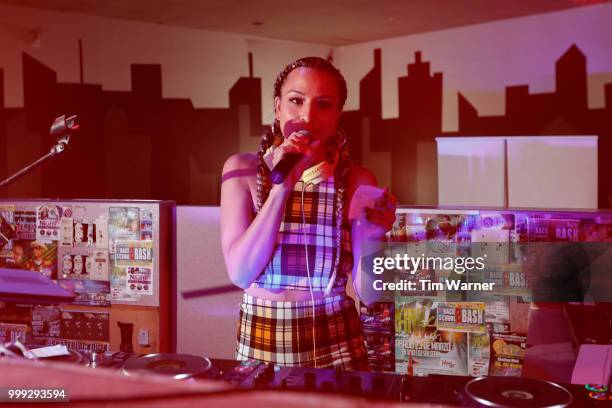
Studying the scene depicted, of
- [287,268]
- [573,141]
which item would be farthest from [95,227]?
[573,141]

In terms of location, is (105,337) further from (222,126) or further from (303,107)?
(222,126)

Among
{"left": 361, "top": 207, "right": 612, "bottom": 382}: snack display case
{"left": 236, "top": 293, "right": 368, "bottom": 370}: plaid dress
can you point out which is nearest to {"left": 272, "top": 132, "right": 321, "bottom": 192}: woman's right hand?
{"left": 236, "top": 293, "right": 368, "bottom": 370}: plaid dress

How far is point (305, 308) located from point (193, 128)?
6331 mm

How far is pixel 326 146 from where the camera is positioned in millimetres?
1431

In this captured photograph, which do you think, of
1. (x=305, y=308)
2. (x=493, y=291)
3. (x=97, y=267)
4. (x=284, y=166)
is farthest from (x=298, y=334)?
(x=97, y=267)

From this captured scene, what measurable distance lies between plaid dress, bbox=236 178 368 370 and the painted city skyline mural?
17.0ft

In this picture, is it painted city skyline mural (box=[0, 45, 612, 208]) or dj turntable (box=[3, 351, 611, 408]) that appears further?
painted city skyline mural (box=[0, 45, 612, 208])

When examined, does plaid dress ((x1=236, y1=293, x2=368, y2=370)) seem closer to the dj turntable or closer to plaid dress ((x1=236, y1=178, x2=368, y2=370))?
plaid dress ((x1=236, y1=178, x2=368, y2=370))

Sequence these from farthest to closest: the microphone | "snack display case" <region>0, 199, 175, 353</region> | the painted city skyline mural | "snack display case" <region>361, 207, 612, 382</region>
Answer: the painted city skyline mural, "snack display case" <region>0, 199, 175, 353</region>, "snack display case" <region>361, 207, 612, 382</region>, the microphone

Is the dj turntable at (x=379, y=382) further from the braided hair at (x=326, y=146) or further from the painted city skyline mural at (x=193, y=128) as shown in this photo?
the painted city skyline mural at (x=193, y=128)

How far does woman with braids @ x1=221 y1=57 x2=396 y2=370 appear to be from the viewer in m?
1.23

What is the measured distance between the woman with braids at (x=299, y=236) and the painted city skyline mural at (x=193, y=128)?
16.9ft

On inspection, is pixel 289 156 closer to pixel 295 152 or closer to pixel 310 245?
pixel 295 152

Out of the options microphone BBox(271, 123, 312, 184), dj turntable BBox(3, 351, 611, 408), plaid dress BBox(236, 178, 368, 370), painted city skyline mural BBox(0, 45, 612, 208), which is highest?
painted city skyline mural BBox(0, 45, 612, 208)
